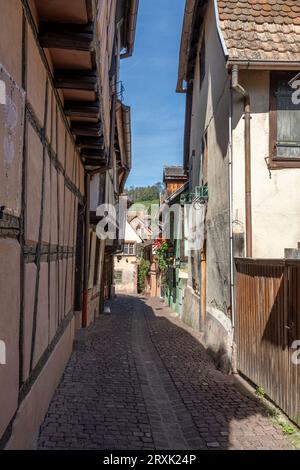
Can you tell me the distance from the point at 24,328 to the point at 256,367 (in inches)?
142

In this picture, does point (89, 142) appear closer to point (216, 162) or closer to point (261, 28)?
point (216, 162)

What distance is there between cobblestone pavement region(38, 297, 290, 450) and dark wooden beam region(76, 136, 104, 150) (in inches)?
144

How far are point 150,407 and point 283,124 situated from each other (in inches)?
197

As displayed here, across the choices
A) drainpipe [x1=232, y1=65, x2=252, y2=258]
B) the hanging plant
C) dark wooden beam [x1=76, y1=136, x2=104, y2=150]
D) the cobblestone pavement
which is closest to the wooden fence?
the cobblestone pavement

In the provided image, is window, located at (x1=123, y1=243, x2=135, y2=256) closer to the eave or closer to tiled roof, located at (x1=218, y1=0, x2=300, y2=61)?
tiled roof, located at (x1=218, y1=0, x2=300, y2=61)

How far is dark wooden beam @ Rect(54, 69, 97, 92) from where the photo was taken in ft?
16.0

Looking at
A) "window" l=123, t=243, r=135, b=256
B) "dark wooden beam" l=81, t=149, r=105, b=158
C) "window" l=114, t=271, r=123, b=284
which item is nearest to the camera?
"dark wooden beam" l=81, t=149, r=105, b=158

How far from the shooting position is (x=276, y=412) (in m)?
5.04

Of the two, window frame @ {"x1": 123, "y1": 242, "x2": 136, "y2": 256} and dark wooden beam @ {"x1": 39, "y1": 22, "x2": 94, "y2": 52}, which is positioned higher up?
dark wooden beam @ {"x1": 39, "y1": 22, "x2": 94, "y2": 52}

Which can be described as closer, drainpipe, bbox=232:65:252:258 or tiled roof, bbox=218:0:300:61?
drainpipe, bbox=232:65:252:258

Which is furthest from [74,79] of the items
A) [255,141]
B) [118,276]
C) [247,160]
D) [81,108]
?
[118,276]

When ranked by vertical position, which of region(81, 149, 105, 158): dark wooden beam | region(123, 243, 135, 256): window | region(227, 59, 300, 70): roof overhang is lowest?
region(123, 243, 135, 256): window

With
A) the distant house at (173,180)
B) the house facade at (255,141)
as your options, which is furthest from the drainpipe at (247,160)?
the distant house at (173,180)

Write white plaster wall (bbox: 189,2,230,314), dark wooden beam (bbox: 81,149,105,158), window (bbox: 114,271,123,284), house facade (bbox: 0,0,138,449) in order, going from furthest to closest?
window (bbox: 114,271,123,284) < dark wooden beam (bbox: 81,149,105,158) < white plaster wall (bbox: 189,2,230,314) < house facade (bbox: 0,0,138,449)
